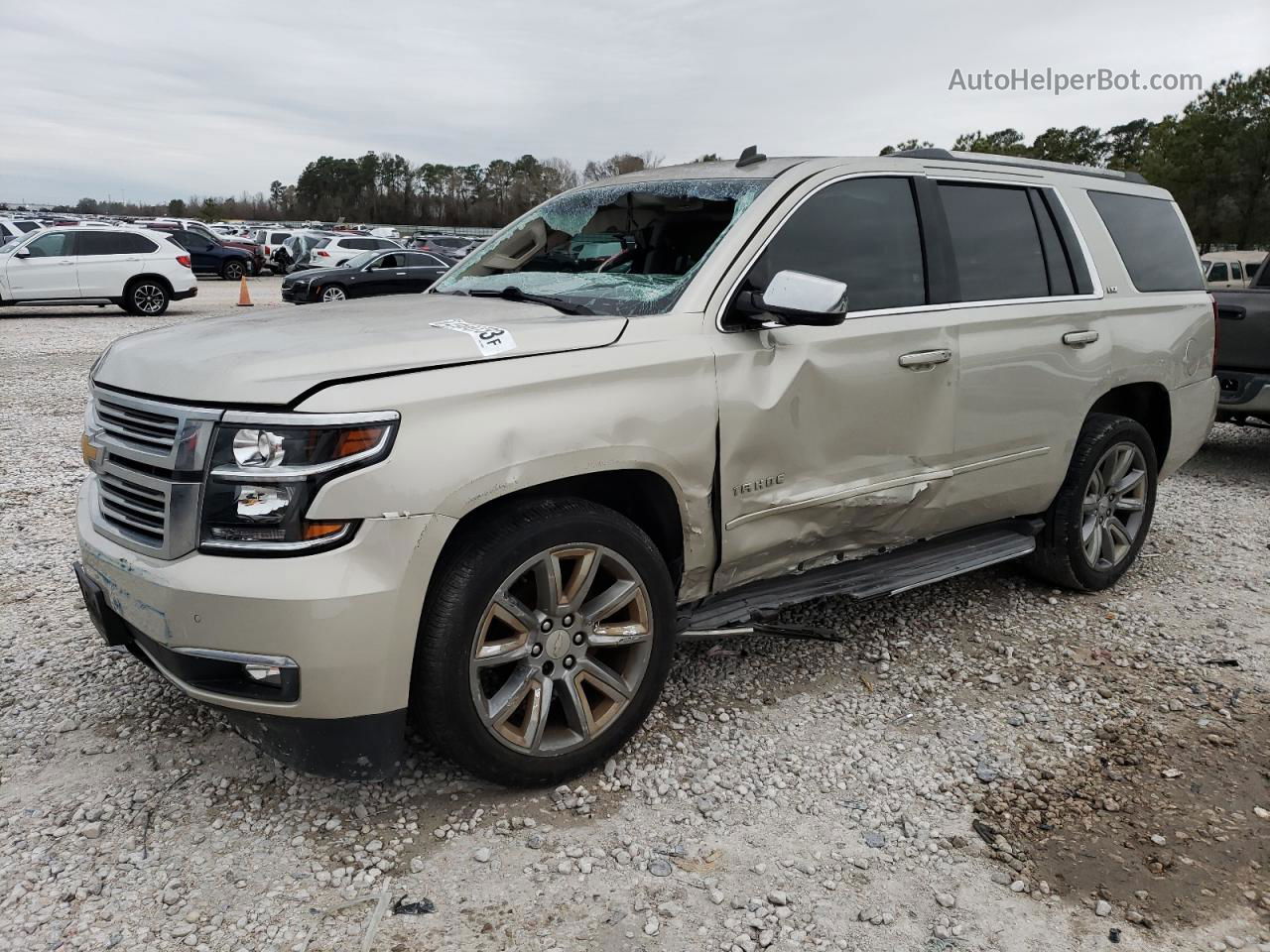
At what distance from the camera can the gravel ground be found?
2.46m

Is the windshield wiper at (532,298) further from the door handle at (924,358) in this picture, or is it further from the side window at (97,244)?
the side window at (97,244)

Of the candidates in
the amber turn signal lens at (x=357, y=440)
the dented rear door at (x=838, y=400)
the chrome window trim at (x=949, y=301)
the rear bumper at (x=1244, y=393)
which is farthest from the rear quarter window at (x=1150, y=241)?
the amber turn signal lens at (x=357, y=440)

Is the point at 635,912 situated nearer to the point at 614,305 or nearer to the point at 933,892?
the point at 933,892

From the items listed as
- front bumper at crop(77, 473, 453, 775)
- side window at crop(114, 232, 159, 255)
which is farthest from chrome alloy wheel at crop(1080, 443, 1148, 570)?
side window at crop(114, 232, 159, 255)

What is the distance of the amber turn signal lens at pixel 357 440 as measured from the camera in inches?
96.5

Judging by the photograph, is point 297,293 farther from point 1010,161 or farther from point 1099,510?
point 1099,510

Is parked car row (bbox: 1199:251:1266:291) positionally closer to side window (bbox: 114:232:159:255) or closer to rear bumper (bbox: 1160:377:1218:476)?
rear bumper (bbox: 1160:377:1218:476)

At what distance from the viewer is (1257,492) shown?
6.92 metres

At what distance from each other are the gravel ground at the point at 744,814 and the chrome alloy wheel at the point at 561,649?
0.25 m

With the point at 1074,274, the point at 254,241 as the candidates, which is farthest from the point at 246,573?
the point at 254,241

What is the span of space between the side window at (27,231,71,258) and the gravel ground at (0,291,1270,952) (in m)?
15.3

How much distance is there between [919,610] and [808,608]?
52 centimetres

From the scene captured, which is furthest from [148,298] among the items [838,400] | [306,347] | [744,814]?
[744,814]

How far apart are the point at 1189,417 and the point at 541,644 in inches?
149
